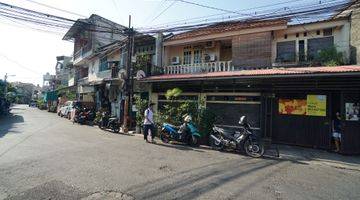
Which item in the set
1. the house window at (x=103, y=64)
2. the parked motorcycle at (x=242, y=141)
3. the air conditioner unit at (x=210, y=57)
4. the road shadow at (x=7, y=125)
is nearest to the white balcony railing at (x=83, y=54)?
the house window at (x=103, y=64)

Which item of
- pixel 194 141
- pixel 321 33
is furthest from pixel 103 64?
pixel 321 33

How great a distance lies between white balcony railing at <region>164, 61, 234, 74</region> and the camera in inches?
656

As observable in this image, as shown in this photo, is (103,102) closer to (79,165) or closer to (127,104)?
(127,104)

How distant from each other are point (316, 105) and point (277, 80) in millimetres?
1940

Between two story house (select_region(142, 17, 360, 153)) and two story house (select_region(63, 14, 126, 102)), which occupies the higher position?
two story house (select_region(63, 14, 126, 102))

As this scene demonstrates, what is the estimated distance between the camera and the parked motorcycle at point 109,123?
17.7 metres

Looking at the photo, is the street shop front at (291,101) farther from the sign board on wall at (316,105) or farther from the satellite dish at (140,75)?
the satellite dish at (140,75)

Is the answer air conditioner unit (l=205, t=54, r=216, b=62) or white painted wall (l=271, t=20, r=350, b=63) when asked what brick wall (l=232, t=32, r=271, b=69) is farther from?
air conditioner unit (l=205, t=54, r=216, b=62)

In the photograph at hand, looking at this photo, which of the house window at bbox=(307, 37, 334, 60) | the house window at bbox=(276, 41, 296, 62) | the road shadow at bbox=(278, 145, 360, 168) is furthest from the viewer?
the house window at bbox=(276, 41, 296, 62)

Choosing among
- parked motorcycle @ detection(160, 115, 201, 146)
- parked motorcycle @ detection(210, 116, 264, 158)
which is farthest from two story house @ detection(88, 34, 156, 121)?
parked motorcycle @ detection(210, 116, 264, 158)

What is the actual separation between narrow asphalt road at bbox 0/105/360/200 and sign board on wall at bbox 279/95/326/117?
12.7 feet

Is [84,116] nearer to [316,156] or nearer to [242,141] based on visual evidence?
[242,141]

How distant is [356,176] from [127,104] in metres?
12.6

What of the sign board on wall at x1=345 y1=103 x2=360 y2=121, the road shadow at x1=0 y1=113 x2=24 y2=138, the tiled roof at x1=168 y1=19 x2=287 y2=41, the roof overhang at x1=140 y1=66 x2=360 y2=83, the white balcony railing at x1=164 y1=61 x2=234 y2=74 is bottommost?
the road shadow at x1=0 y1=113 x2=24 y2=138
